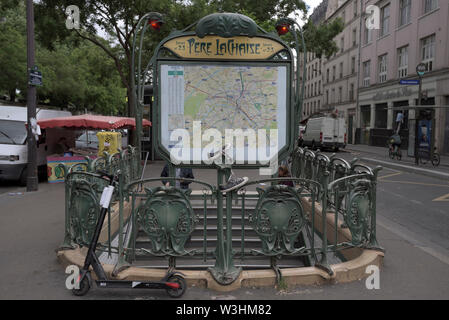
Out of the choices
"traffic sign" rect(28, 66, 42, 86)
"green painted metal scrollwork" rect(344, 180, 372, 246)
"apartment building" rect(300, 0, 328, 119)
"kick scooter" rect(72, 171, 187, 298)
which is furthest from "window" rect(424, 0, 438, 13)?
"kick scooter" rect(72, 171, 187, 298)

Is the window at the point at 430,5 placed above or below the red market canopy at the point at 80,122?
above

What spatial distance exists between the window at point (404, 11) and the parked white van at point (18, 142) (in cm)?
2553

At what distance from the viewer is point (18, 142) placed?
12062 millimetres

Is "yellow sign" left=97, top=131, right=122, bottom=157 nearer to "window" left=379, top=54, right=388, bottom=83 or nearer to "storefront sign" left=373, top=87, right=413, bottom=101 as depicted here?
"storefront sign" left=373, top=87, right=413, bottom=101

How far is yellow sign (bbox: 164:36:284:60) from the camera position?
6.32 meters

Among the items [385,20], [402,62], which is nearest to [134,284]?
[402,62]

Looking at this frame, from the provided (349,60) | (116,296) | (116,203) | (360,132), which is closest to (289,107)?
(116,203)

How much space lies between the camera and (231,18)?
19.8 feet

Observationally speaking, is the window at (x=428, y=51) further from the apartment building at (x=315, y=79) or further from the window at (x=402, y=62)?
the apartment building at (x=315, y=79)

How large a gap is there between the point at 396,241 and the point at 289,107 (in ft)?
9.00

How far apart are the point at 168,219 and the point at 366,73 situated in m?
36.6

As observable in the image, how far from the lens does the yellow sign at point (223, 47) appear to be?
632 cm

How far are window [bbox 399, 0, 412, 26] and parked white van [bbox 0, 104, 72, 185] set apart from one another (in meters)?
25.5

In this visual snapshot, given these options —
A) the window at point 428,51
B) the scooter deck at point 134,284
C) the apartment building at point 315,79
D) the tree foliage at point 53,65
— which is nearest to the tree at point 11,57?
the tree foliage at point 53,65
